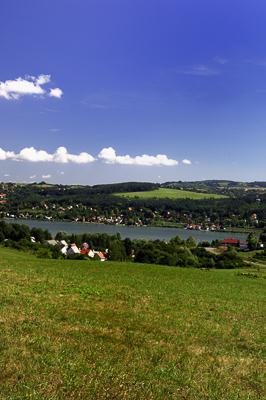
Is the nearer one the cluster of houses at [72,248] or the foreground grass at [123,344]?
the foreground grass at [123,344]

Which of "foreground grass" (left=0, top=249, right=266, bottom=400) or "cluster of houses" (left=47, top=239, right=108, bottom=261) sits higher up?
"foreground grass" (left=0, top=249, right=266, bottom=400)

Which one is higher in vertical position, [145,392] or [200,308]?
[145,392]

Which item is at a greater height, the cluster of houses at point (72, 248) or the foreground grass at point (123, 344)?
the foreground grass at point (123, 344)

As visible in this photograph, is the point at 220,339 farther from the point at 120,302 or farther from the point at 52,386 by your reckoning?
the point at 52,386

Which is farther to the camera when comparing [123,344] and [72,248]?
[72,248]

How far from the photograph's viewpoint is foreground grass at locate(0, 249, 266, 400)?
7121 mm

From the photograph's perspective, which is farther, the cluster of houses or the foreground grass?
the cluster of houses

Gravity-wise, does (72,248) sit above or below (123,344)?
below

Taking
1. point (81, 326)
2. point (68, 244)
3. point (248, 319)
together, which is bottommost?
point (68, 244)

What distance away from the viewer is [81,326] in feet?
35.3

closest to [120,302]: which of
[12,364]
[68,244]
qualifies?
[12,364]

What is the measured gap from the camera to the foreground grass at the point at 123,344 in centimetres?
712

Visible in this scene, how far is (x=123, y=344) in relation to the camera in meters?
9.67

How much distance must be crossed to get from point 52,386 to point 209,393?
2709mm
